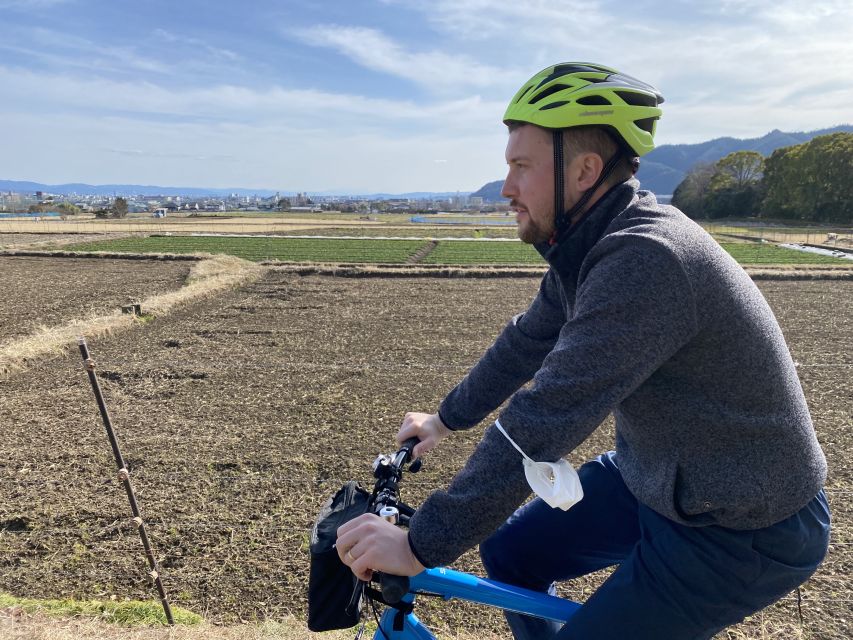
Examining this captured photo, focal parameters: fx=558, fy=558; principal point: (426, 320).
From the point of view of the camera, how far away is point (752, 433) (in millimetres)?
1436

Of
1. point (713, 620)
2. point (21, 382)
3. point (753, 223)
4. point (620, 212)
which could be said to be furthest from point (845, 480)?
point (753, 223)

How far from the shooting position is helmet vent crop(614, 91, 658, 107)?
1694mm

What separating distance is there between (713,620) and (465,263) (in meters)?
25.7

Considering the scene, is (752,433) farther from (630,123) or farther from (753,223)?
(753,223)

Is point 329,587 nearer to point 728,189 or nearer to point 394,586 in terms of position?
point 394,586

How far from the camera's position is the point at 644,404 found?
1.53 meters

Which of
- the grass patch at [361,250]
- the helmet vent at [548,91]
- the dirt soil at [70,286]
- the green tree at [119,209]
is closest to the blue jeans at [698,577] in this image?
the helmet vent at [548,91]

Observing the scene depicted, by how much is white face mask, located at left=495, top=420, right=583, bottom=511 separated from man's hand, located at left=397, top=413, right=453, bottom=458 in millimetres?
878

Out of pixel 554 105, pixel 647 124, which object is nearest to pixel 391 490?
pixel 554 105

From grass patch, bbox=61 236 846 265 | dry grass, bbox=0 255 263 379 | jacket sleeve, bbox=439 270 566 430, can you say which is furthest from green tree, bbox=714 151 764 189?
jacket sleeve, bbox=439 270 566 430

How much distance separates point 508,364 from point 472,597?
2.83ft

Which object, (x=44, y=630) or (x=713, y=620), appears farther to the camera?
(x=44, y=630)

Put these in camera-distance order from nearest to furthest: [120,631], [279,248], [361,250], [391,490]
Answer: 1. [391,490]
2. [120,631]
3. [361,250]
4. [279,248]

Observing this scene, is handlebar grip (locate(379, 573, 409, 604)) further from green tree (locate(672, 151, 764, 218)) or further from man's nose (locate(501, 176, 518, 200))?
green tree (locate(672, 151, 764, 218))
